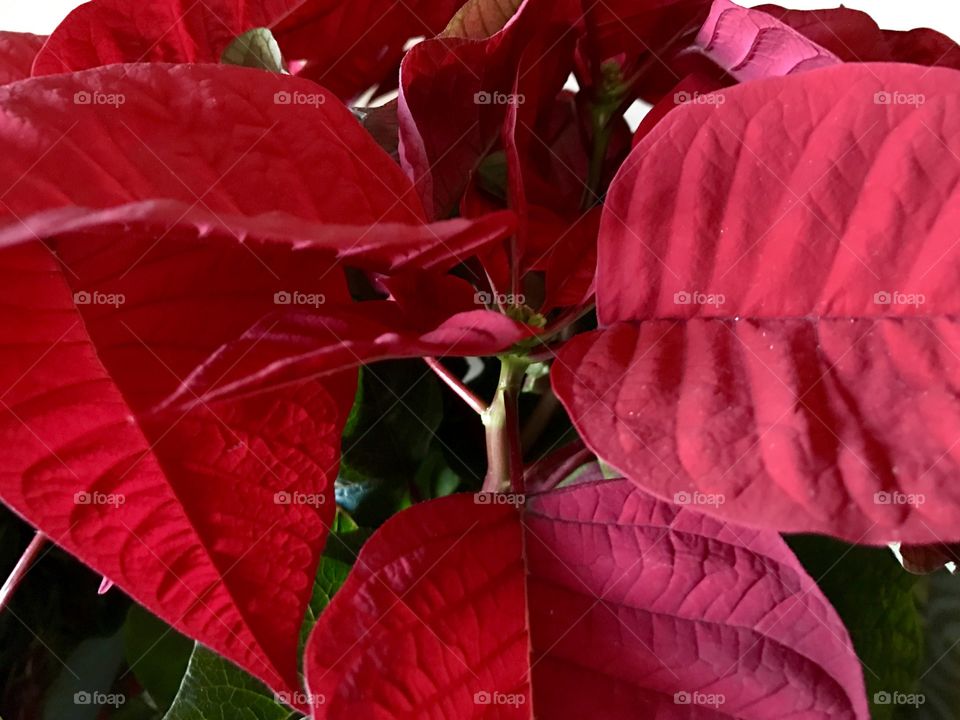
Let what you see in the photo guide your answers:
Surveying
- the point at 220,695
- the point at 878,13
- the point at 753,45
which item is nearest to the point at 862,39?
the point at 753,45

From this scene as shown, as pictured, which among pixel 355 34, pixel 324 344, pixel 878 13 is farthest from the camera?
pixel 878 13

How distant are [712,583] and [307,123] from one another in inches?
5.9

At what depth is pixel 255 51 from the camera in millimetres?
245

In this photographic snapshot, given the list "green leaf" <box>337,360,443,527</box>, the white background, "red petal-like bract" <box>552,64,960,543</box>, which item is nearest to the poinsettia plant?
"red petal-like bract" <box>552,64,960,543</box>

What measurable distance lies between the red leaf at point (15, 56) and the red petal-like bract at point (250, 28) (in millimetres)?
22

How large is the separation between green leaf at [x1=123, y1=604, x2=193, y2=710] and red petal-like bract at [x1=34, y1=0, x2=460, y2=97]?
8.3 inches

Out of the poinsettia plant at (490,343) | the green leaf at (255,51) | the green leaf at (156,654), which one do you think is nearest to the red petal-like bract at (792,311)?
the poinsettia plant at (490,343)

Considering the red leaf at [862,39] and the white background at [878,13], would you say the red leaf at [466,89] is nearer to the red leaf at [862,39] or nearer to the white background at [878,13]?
the red leaf at [862,39]

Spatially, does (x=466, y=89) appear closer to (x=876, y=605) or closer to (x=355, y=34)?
(x=355, y=34)

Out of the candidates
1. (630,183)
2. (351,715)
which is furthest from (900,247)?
(351,715)

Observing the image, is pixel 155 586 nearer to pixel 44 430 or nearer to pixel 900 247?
pixel 44 430

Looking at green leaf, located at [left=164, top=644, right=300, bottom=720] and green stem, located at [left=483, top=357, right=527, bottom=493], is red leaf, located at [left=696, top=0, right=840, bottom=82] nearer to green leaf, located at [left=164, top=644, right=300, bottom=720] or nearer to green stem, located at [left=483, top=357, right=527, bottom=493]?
green stem, located at [left=483, top=357, right=527, bottom=493]

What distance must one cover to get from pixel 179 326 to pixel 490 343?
0.07 metres

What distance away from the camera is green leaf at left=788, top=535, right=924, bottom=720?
287 mm
